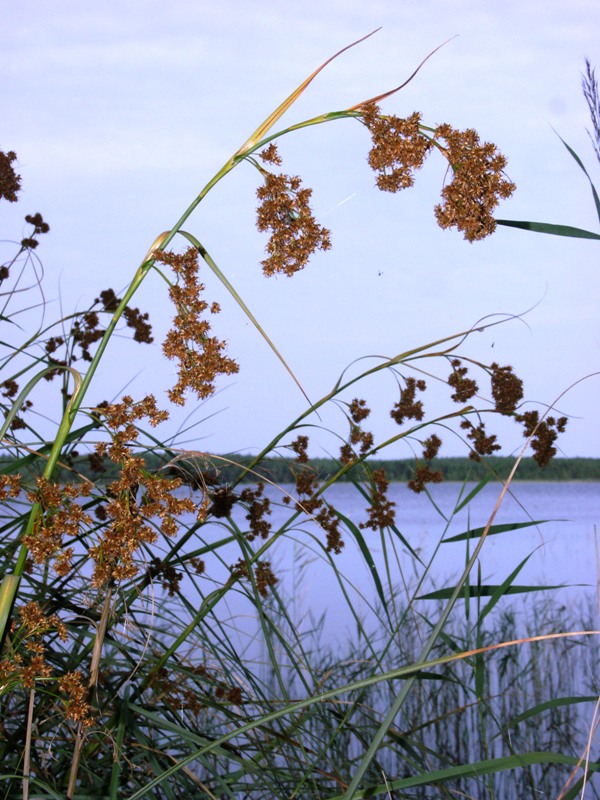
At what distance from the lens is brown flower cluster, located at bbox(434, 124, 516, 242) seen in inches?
42.9

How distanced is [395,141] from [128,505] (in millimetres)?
568

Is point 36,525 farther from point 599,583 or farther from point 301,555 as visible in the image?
point 301,555

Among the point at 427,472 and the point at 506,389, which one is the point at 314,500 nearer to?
the point at 427,472

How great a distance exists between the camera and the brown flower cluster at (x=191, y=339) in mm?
1038

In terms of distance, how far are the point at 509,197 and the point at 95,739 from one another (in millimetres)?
1178

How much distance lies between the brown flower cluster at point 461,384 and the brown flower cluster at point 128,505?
800 mm

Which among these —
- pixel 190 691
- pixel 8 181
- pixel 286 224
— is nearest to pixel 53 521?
pixel 286 224

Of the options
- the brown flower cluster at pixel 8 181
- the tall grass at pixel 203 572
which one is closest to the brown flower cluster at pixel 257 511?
the tall grass at pixel 203 572

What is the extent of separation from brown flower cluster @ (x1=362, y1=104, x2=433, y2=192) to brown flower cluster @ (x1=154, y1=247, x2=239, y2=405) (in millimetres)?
274

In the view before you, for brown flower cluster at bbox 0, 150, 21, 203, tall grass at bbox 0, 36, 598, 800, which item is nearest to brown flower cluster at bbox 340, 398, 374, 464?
tall grass at bbox 0, 36, 598, 800

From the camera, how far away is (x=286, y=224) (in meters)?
1.10

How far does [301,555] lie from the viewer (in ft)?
13.2

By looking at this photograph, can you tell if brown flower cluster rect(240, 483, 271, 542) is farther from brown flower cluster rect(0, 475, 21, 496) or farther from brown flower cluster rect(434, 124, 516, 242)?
brown flower cluster rect(434, 124, 516, 242)

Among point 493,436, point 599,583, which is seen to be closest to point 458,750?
point 493,436
